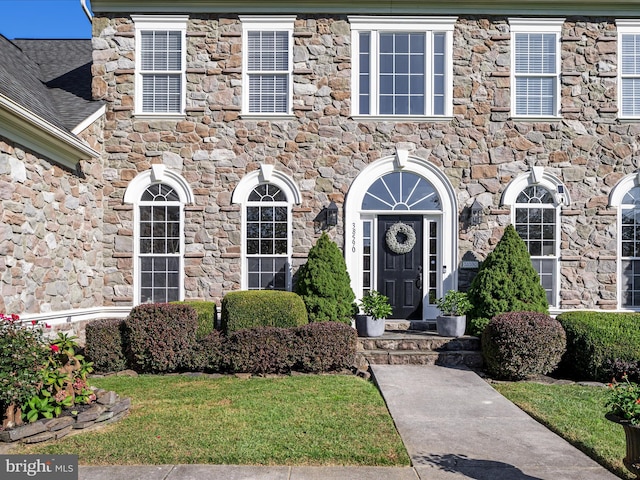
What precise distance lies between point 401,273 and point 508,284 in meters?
2.02

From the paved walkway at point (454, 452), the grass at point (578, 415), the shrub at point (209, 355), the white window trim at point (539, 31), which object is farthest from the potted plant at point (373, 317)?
the white window trim at point (539, 31)

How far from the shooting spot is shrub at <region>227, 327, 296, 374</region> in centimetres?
814

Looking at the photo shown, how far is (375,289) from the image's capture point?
1025 centimetres

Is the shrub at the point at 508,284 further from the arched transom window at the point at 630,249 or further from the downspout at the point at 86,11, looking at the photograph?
the downspout at the point at 86,11

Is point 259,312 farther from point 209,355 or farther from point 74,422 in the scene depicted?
point 74,422

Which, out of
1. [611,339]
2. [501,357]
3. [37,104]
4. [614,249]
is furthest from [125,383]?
[614,249]

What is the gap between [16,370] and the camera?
5242 mm

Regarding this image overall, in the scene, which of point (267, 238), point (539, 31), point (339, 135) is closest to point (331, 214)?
point (267, 238)

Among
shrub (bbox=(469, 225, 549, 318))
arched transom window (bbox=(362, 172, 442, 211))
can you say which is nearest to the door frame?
arched transom window (bbox=(362, 172, 442, 211))

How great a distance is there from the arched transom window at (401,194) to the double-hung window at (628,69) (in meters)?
4.06

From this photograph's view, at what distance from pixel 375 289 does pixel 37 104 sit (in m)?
6.83

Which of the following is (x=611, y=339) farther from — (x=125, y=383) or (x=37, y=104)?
(x=37, y=104)

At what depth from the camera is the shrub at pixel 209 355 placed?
8.30m

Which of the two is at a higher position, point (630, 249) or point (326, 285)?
point (630, 249)
